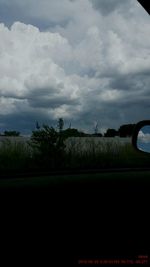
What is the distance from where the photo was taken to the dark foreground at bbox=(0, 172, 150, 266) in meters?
2.00

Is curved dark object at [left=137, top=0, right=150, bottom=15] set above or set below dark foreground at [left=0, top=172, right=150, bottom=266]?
above

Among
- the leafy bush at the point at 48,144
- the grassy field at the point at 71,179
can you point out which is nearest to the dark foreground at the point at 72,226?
the grassy field at the point at 71,179

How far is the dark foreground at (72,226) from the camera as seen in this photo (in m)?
2.00

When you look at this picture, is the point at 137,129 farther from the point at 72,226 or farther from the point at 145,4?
the point at 145,4

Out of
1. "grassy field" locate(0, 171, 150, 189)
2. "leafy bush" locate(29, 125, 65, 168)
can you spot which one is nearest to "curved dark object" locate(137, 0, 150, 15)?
"grassy field" locate(0, 171, 150, 189)

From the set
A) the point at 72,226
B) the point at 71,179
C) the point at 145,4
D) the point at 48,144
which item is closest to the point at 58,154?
the point at 48,144

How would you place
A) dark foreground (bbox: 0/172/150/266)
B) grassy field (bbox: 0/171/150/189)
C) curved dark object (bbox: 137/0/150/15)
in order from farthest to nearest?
curved dark object (bbox: 137/0/150/15) < grassy field (bbox: 0/171/150/189) < dark foreground (bbox: 0/172/150/266)

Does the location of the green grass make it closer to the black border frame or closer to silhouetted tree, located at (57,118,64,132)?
silhouetted tree, located at (57,118,64,132)

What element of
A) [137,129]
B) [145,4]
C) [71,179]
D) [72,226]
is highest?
[145,4]

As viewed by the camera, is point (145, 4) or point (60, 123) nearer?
point (145, 4)

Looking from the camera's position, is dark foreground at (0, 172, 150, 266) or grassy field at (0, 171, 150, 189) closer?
dark foreground at (0, 172, 150, 266)

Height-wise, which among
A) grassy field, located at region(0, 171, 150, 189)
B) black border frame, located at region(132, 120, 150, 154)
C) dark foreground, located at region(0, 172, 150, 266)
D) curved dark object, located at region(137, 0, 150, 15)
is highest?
curved dark object, located at region(137, 0, 150, 15)

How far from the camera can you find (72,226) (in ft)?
6.73

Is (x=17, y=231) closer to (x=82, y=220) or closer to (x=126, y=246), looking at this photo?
(x=82, y=220)
